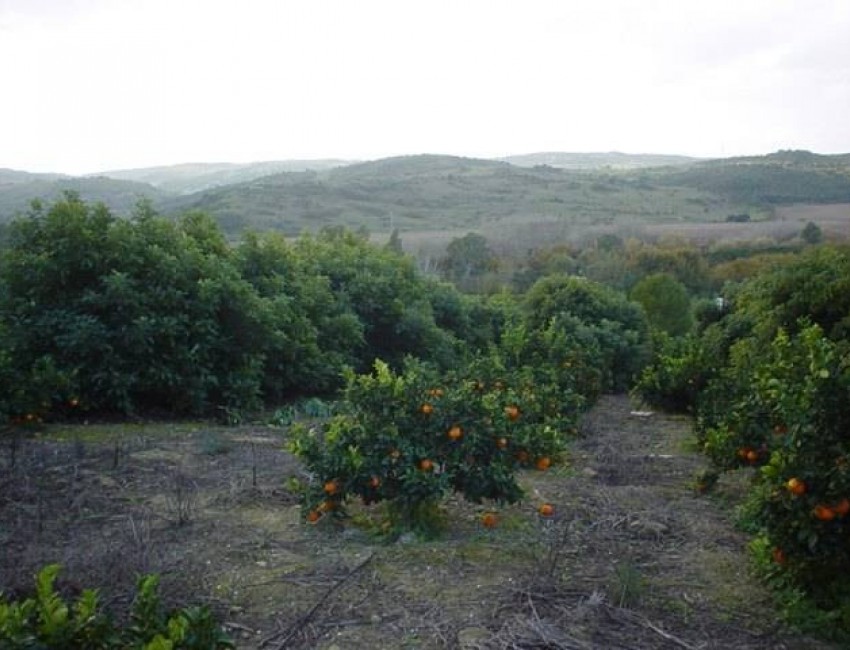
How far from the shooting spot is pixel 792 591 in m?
3.94

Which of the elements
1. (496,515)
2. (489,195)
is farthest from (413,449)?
(489,195)

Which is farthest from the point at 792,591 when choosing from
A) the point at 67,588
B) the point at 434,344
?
the point at 434,344

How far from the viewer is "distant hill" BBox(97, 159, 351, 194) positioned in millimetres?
85688

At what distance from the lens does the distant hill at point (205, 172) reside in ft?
281

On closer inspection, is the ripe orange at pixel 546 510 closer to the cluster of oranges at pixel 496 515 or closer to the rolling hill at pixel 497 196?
the cluster of oranges at pixel 496 515

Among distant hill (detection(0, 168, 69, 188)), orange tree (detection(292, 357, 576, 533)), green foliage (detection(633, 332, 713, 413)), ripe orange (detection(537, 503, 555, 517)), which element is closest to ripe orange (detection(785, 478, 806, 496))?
orange tree (detection(292, 357, 576, 533))

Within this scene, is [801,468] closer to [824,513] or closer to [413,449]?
[824,513]

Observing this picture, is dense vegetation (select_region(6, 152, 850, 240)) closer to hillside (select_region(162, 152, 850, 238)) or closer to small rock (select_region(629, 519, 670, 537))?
hillside (select_region(162, 152, 850, 238))

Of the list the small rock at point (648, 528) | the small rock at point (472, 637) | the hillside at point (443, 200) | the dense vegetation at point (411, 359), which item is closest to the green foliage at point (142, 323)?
the dense vegetation at point (411, 359)

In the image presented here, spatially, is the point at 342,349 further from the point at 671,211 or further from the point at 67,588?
the point at 671,211

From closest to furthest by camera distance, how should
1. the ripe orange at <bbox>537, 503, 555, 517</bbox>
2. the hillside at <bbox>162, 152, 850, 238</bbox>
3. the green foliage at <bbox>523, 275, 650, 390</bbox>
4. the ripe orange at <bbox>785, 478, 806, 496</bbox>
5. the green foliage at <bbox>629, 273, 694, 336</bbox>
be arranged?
the ripe orange at <bbox>785, 478, 806, 496</bbox>
the ripe orange at <bbox>537, 503, 555, 517</bbox>
the green foliage at <bbox>523, 275, 650, 390</bbox>
the green foliage at <bbox>629, 273, 694, 336</bbox>
the hillside at <bbox>162, 152, 850, 238</bbox>

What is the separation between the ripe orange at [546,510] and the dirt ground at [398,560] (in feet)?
0.18

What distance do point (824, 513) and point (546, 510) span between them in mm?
1842

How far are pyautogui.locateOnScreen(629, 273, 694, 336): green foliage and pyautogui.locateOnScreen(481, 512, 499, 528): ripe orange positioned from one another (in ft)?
48.8
